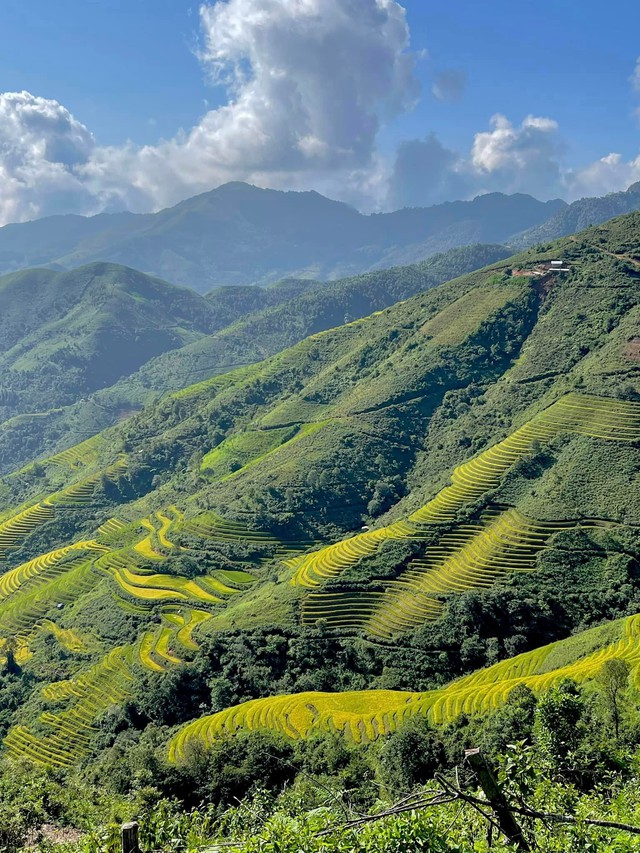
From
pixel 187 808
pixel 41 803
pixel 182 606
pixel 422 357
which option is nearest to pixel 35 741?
pixel 182 606

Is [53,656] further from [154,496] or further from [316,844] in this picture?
[316,844]

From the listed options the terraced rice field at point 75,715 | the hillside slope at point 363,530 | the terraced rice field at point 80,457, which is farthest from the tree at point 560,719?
the terraced rice field at point 80,457

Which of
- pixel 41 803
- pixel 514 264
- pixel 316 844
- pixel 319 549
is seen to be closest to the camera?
pixel 316 844

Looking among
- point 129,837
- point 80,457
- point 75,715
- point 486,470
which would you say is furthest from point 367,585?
point 80,457

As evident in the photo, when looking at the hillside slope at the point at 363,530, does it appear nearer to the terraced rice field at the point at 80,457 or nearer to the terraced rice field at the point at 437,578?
the terraced rice field at the point at 437,578

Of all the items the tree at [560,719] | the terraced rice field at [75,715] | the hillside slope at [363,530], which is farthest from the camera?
the hillside slope at [363,530]

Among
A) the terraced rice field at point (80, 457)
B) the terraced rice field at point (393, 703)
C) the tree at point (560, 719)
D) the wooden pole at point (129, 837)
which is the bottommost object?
the terraced rice field at point (393, 703)
